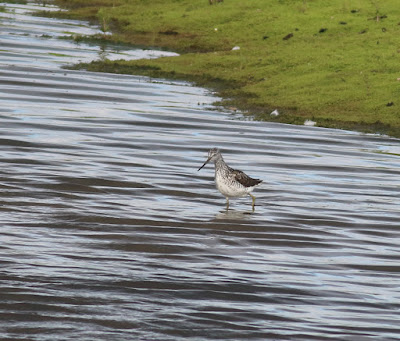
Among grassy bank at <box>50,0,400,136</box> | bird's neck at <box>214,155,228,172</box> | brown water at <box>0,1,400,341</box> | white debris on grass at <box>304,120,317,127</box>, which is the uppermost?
grassy bank at <box>50,0,400,136</box>

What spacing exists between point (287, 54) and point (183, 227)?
15.6 meters

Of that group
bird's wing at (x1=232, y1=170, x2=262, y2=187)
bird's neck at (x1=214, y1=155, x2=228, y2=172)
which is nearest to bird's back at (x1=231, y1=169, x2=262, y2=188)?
bird's wing at (x1=232, y1=170, x2=262, y2=187)

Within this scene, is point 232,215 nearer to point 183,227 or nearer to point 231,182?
point 231,182

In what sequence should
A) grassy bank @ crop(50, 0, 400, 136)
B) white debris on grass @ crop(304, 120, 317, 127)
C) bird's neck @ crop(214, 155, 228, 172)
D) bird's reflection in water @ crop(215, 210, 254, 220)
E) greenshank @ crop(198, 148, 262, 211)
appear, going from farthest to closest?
grassy bank @ crop(50, 0, 400, 136) → white debris on grass @ crop(304, 120, 317, 127) → bird's neck @ crop(214, 155, 228, 172) → greenshank @ crop(198, 148, 262, 211) → bird's reflection in water @ crop(215, 210, 254, 220)

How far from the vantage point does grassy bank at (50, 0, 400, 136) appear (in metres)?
22.4

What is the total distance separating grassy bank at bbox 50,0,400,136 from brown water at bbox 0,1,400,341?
1.86 metres

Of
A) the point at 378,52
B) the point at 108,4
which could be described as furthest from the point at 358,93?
the point at 108,4

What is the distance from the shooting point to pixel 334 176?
16.6 meters

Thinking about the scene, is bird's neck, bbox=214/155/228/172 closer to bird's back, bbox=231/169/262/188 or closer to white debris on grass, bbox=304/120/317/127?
bird's back, bbox=231/169/262/188

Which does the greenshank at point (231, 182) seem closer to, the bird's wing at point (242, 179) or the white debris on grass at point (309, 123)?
the bird's wing at point (242, 179)

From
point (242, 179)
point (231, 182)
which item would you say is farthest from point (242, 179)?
point (231, 182)

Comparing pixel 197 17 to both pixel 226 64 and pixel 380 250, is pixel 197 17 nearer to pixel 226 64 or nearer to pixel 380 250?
pixel 226 64

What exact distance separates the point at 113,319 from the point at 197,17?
28216 mm

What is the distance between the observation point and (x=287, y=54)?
27.2 meters
